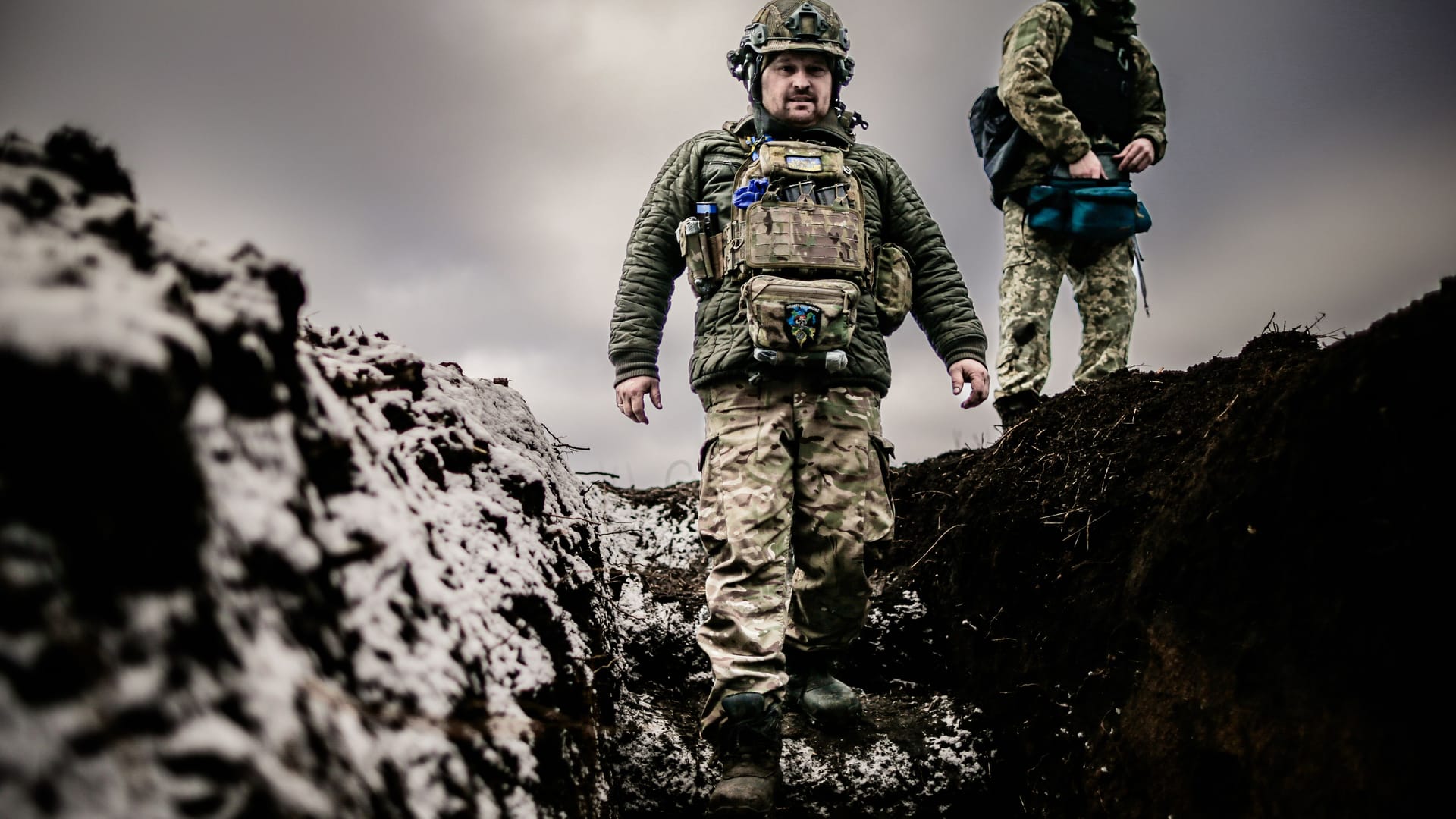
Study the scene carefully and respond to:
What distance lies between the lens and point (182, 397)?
0.97 m

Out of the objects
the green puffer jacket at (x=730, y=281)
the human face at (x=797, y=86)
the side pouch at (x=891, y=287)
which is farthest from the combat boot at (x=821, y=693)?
the human face at (x=797, y=86)

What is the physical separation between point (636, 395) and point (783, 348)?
0.63m

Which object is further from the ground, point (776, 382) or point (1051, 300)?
point (1051, 300)

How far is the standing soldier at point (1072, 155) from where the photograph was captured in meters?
4.68

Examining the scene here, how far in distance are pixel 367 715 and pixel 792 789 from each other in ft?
6.87

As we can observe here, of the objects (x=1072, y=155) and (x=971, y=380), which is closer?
(x=971, y=380)

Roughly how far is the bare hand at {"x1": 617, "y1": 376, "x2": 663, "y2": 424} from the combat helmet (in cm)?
122

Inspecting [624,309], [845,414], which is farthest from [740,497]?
[624,309]

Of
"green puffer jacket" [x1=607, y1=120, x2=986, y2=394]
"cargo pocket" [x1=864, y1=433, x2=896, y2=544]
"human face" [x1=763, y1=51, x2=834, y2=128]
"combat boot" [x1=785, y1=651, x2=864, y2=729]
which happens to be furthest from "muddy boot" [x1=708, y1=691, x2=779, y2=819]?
"human face" [x1=763, y1=51, x2=834, y2=128]

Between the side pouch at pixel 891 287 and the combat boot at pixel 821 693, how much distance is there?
53.1 inches

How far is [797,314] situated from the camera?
292cm

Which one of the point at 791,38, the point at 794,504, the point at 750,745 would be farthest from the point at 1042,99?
the point at 750,745

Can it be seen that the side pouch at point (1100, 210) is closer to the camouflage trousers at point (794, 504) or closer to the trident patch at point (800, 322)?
the camouflage trousers at point (794, 504)

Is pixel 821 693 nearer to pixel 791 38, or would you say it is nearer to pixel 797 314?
pixel 797 314
